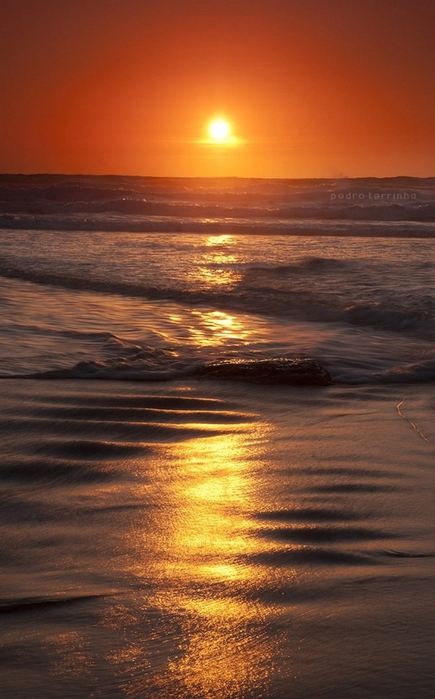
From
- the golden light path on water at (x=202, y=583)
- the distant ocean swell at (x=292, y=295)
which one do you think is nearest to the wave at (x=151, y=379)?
the golden light path on water at (x=202, y=583)

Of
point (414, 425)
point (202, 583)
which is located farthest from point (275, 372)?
point (202, 583)

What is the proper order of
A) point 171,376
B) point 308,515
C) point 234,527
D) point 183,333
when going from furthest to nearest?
1. point 183,333
2. point 171,376
3. point 308,515
4. point 234,527

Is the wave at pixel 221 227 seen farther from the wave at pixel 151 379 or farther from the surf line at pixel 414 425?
the surf line at pixel 414 425

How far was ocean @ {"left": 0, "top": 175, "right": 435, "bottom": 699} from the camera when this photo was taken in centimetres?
149

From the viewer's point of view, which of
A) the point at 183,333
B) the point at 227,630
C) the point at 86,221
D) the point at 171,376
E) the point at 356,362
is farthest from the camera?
the point at 86,221

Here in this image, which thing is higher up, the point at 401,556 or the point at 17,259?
the point at 17,259

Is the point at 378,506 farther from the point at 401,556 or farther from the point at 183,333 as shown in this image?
the point at 183,333

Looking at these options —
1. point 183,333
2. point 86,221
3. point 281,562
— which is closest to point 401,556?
point 281,562

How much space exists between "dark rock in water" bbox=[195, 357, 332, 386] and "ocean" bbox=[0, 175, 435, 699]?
3.6 inches

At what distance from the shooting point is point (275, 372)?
3859 millimetres

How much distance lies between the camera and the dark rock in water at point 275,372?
3.82 meters

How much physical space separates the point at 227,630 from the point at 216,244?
1104 cm

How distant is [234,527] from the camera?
209cm

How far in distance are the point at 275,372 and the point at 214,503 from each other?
5.47ft
